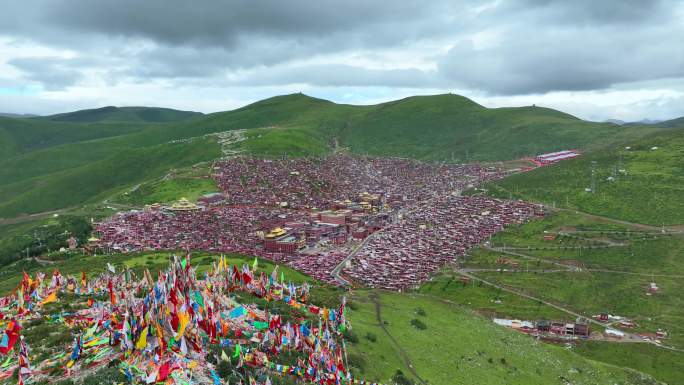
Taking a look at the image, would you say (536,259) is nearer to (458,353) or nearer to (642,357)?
(642,357)

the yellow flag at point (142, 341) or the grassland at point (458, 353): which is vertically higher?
the yellow flag at point (142, 341)

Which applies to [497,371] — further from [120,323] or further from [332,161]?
[332,161]

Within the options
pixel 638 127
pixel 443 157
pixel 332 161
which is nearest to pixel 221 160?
pixel 332 161

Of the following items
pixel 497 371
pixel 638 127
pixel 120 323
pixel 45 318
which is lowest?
pixel 497 371

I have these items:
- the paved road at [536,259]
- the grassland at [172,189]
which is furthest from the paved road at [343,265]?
the grassland at [172,189]

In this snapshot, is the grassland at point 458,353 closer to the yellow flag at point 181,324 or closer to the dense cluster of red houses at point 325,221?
the yellow flag at point 181,324

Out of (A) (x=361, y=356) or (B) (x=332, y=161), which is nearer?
(A) (x=361, y=356)
